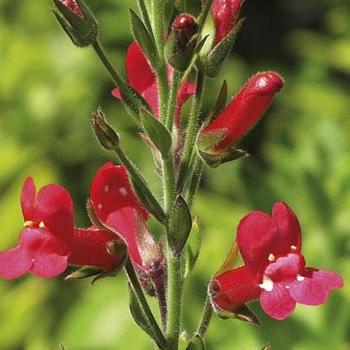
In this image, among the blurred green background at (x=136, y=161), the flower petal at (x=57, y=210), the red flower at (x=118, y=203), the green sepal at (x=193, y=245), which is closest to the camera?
the flower petal at (x=57, y=210)

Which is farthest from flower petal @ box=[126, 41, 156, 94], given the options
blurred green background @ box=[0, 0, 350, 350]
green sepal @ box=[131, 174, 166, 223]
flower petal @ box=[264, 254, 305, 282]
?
blurred green background @ box=[0, 0, 350, 350]

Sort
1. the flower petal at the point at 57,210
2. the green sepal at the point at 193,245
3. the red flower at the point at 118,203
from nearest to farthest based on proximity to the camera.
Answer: the flower petal at the point at 57,210
the green sepal at the point at 193,245
the red flower at the point at 118,203

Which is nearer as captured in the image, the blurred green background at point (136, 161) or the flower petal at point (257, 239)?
the flower petal at point (257, 239)

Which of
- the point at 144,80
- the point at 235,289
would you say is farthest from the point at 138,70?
the point at 235,289

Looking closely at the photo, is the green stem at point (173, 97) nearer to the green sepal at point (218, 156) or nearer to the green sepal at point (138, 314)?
the green sepal at point (218, 156)

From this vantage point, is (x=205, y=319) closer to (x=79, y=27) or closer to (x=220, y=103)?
(x=220, y=103)

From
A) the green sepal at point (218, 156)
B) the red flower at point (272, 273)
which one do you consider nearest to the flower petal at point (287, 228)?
the red flower at point (272, 273)

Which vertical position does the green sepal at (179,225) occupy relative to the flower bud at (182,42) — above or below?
below
